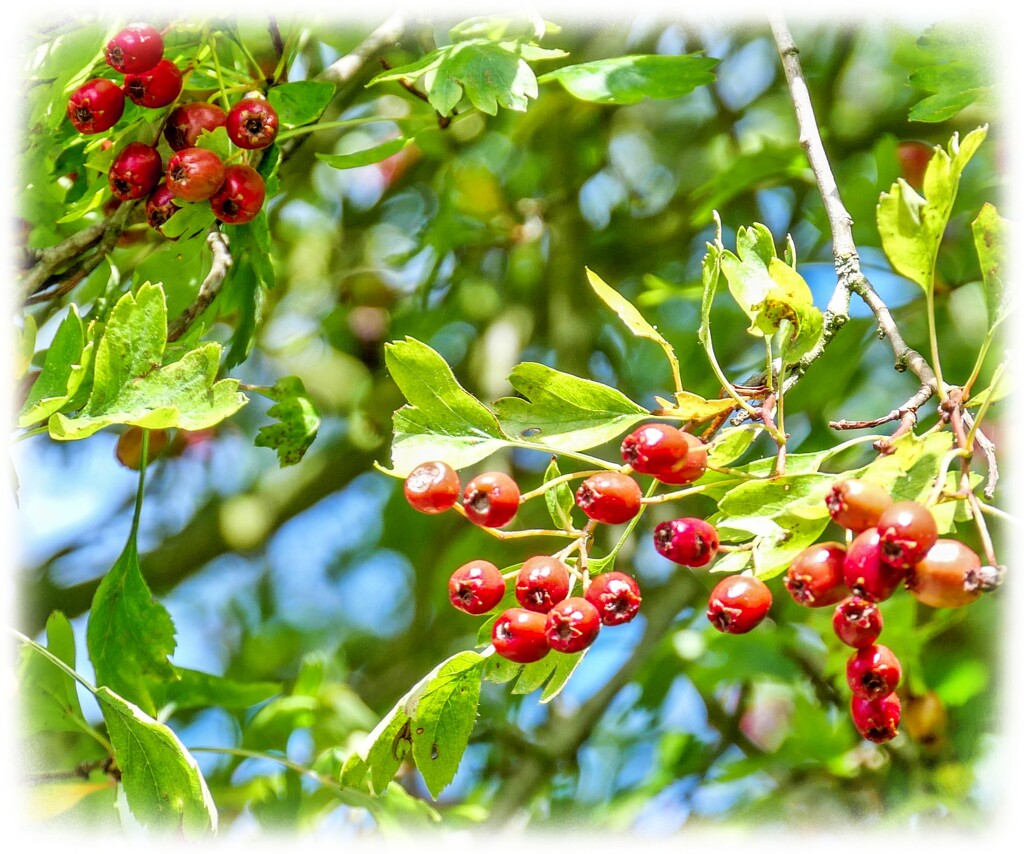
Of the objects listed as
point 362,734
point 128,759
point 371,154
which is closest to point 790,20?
point 371,154

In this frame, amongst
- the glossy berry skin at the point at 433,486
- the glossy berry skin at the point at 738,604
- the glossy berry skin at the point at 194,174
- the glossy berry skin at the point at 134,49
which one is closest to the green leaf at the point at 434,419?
the glossy berry skin at the point at 433,486

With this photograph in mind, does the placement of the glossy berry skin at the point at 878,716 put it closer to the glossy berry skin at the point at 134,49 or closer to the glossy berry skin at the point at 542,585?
the glossy berry skin at the point at 542,585

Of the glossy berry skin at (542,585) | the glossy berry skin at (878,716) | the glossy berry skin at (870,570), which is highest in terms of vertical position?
the glossy berry skin at (870,570)

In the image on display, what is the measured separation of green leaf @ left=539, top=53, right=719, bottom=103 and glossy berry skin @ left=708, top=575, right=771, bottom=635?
821mm

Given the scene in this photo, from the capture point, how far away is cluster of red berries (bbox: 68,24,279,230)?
4.25ft

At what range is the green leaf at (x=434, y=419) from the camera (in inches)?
39.1

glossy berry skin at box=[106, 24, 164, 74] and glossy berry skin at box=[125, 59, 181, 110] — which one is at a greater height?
glossy berry skin at box=[106, 24, 164, 74]

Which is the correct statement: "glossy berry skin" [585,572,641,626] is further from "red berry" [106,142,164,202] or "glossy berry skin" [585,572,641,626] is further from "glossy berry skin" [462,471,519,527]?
"red berry" [106,142,164,202]

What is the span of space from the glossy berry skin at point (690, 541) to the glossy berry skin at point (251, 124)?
74 cm

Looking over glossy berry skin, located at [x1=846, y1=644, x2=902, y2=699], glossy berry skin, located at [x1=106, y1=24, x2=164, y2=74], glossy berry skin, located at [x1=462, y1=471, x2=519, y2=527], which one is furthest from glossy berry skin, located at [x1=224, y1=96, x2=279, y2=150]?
glossy berry skin, located at [x1=846, y1=644, x2=902, y2=699]

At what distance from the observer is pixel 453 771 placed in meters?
1.09

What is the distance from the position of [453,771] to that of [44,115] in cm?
97

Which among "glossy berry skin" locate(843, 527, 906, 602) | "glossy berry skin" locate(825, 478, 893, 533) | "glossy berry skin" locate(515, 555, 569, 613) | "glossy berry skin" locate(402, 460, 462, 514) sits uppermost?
"glossy berry skin" locate(825, 478, 893, 533)

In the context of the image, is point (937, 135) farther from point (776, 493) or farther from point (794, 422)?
point (776, 493)
